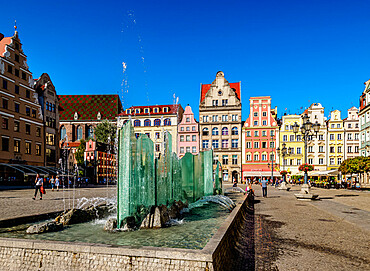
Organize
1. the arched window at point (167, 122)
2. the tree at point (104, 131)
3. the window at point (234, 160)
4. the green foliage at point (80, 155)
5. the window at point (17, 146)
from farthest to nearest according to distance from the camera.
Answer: the tree at point (104, 131) < the arched window at point (167, 122) < the green foliage at point (80, 155) < the window at point (234, 160) < the window at point (17, 146)

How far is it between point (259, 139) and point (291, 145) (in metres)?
6.10

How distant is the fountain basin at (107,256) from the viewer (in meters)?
4.50

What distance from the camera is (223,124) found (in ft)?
206

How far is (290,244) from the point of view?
25.7 feet

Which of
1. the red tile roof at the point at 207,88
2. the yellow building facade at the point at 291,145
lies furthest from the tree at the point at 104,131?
the yellow building facade at the point at 291,145

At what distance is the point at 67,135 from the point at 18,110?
33261 mm

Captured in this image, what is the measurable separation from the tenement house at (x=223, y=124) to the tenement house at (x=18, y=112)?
99.7 feet

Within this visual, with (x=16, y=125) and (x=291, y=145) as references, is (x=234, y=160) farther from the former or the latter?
(x=16, y=125)

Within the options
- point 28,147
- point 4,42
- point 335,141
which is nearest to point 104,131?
point 28,147

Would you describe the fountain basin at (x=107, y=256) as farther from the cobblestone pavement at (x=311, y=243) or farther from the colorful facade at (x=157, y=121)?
the colorful facade at (x=157, y=121)

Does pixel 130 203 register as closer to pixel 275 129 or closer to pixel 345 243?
pixel 345 243

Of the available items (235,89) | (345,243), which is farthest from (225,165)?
(345,243)

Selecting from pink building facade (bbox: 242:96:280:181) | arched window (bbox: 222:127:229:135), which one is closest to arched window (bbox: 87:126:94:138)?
arched window (bbox: 222:127:229:135)

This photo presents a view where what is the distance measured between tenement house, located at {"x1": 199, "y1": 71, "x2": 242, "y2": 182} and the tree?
2063cm
